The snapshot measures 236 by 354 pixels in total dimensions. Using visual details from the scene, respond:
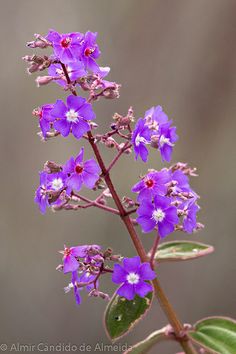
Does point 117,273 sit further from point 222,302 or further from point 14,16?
point 14,16

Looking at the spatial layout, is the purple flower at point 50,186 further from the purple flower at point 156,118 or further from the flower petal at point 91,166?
the purple flower at point 156,118

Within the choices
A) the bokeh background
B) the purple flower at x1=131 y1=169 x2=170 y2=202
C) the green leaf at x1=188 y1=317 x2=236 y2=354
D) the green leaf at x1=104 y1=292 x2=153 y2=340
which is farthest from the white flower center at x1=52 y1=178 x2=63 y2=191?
the bokeh background

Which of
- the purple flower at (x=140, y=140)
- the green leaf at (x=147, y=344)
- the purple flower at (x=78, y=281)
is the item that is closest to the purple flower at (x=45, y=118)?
the purple flower at (x=140, y=140)

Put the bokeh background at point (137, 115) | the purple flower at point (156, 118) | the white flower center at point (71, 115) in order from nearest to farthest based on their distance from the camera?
the white flower center at point (71, 115) < the purple flower at point (156, 118) < the bokeh background at point (137, 115)

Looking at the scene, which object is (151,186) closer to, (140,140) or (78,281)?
(140,140)

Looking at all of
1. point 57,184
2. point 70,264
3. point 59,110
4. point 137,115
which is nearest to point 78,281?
point 70,264

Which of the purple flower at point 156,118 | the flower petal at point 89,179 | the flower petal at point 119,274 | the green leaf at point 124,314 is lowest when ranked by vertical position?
the green leaf at point 124,314

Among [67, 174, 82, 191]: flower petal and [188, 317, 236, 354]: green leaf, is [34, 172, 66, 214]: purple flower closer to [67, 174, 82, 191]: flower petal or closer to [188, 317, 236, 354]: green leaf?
[67, 174, 82, 191]: flower petal
